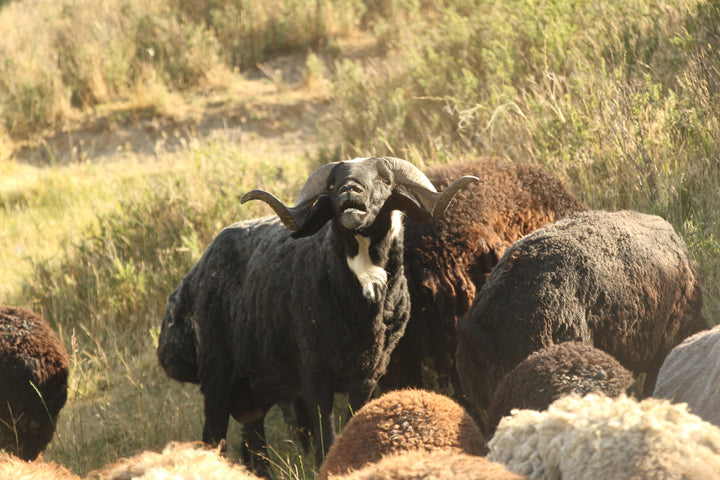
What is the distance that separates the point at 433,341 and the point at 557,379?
2.20 m

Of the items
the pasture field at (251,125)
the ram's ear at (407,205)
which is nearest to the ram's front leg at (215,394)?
the pasture field at (251,125)

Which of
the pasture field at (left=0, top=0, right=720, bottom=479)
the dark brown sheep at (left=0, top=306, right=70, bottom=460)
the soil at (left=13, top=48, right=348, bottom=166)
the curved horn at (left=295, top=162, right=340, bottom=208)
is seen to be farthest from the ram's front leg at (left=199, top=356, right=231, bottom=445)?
the soil at (left=13, top=48, right=348, bottom=166)

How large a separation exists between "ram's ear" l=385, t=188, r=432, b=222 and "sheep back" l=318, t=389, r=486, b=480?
5.08 feet

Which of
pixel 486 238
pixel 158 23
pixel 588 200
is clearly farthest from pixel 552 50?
pixel 158 23

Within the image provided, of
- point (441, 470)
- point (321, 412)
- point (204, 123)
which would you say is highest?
point (441, 470)

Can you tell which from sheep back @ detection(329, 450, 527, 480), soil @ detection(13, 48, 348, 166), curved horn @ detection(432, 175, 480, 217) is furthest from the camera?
soil @ detection(13, 48, 348, 166)

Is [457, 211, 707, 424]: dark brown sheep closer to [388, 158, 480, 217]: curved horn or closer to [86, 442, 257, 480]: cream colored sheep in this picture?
[388, 158, 480, 217]: curved horn

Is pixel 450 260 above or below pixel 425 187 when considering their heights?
below

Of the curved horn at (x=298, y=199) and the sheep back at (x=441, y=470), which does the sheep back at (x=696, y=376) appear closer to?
the sheep back at (x=441, y=470)

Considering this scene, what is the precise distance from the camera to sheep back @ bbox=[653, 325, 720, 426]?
3825mm

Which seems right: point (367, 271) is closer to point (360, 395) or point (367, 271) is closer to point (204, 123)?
point (360, 395)

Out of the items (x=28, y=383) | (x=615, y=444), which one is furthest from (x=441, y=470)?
(x=28, y=383)

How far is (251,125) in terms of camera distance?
1484 centimetres

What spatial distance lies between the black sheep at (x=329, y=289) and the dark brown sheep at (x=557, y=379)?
4.51 ft
